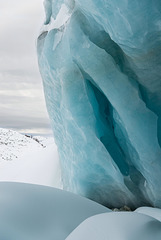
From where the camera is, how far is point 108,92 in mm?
2410

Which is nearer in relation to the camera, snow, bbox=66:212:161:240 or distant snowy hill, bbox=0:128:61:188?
snow, bbox=66:212:161:240

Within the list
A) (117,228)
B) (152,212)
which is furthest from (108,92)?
(117,228)

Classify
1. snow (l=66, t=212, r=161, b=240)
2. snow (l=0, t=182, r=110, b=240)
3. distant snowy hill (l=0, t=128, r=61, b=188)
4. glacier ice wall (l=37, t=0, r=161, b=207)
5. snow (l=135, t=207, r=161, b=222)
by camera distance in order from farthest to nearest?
distant snowy hill (l=0, t=128, r=61, b=188) → snow (l=135, t=207, r=161, b=222) → glacier ice wall (l=37, t=0, r=161, b=207) → snow (l=0, t=182, r=110, b=240) → snow (l=66, t=212, r=161, b=240)

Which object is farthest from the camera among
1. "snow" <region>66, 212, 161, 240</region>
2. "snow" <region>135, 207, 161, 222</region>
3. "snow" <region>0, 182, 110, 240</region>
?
"snow" <region>135, 207, 161, 222</region>

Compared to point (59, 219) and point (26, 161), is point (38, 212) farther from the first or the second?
point (26, 161)

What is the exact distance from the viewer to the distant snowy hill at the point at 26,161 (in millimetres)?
5707

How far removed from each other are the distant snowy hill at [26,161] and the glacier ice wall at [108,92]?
5.72 ft

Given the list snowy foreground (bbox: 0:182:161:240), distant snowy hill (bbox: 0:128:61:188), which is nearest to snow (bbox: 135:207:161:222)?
snowy foreground (bbox: 0:182:161:240)

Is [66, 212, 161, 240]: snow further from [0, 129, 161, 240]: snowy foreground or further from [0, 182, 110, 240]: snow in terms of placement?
[0, 182, 110, 240]: snow

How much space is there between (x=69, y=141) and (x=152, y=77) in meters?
1.11

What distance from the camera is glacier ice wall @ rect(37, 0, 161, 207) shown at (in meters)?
1.98

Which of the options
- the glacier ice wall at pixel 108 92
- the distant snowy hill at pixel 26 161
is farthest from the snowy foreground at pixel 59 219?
the distant snowy hill at pixel 26 161

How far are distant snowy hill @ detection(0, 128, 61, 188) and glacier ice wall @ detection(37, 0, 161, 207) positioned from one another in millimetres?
1745

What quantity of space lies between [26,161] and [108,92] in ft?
22.0
